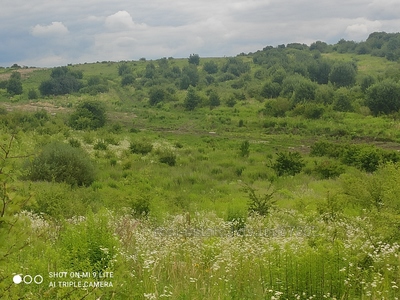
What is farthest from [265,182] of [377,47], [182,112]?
[377,47]

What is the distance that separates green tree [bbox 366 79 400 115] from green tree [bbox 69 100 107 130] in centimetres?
3120

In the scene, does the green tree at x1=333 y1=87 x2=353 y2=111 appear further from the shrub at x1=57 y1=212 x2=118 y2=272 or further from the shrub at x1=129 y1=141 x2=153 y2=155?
the shrub at x1=57 y1=212 x2=118 y2=272

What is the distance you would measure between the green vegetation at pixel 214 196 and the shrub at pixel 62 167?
7 cm

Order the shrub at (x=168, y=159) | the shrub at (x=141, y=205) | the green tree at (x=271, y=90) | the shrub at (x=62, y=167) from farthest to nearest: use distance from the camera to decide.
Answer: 1. the green tree at (x=271, y=90)
2. the shrub at (x=168, y=159)
3. the shrub at (x=62, y=167)
4. the shrub at (x=141, y=205)

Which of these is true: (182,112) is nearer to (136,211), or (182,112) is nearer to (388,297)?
(136,211)

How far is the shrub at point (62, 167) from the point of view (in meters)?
17.7

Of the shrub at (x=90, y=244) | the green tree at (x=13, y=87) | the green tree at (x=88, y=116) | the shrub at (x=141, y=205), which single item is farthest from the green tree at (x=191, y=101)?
the shrub at (x=90, y=244)

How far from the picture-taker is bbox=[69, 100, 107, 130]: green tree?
42.9 metres

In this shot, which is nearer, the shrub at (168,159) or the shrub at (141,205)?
the shrub at (141,205)

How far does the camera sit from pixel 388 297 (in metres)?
4.55

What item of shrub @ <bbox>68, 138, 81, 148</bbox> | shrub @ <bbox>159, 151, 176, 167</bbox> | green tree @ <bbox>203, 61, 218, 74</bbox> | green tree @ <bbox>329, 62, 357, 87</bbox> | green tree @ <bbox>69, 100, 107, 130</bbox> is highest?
green tree @ <bbox>203, 61, 218, 74</bbox>

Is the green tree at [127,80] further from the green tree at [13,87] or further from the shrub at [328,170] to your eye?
the shrub at [328,170]

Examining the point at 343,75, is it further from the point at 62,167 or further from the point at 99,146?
the point at 62,167

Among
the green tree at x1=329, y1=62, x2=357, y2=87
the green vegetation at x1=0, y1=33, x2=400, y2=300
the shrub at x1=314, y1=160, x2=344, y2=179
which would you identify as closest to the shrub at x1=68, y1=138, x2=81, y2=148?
the green vegetation at x1=0, y1=33, x2=400, y2=300
